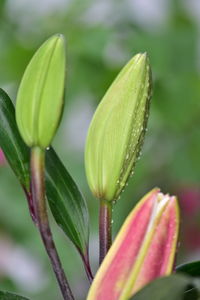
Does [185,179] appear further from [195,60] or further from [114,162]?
[114,162]

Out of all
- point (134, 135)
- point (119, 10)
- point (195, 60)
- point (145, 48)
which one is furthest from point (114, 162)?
point (119, 10)

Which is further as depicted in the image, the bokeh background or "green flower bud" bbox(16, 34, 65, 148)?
the bokeh background

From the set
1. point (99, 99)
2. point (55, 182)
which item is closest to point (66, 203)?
point (55, 182)

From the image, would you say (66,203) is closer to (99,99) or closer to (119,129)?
→ (119,129)

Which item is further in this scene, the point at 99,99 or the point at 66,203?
the point at 99,99

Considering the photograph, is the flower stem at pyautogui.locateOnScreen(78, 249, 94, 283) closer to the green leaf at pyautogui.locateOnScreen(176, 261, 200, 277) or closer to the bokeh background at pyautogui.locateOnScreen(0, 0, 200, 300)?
the green leaf at pyautogui.locateOnScreen(176, 261, 200, 277)

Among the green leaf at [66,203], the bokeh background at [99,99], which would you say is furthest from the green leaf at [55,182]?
the bokeh background at [99,99]

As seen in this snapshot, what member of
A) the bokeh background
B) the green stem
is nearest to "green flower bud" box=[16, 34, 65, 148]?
the green stem
